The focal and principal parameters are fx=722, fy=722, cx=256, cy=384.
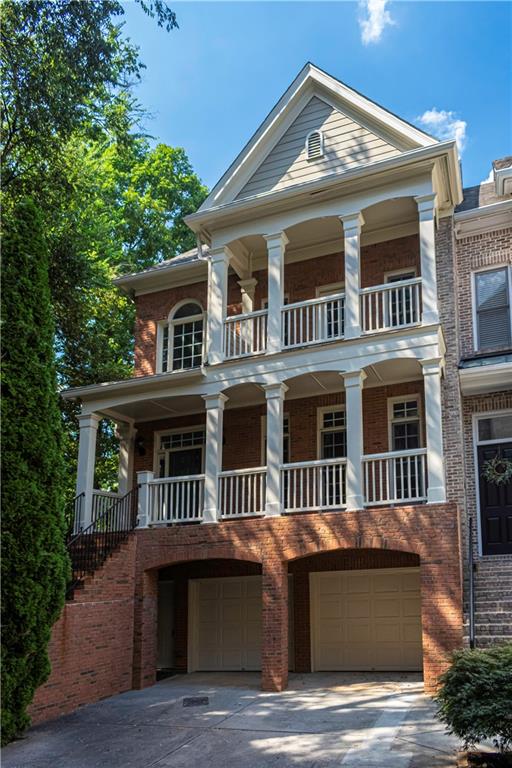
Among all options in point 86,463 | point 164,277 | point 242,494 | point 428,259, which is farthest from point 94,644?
point 164,277

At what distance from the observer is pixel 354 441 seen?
1237 centimetres

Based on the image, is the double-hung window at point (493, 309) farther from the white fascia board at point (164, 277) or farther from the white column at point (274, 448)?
the white fascia board at point (164, 277)

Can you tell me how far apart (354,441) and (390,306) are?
2528 millimetres

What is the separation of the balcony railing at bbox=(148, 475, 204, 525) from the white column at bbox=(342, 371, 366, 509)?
3035 mm

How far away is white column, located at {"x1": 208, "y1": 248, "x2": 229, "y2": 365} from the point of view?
1434 cm

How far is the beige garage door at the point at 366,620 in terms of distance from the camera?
13.5 m

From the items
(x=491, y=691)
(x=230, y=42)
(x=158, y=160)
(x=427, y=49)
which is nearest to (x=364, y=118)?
(x=427, y=49)

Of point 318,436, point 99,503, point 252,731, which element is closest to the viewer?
point 252,731

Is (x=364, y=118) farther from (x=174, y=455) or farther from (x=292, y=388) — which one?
(x=174, y=455)

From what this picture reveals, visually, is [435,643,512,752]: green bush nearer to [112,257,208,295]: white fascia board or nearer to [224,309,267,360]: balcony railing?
[224,309,267,360]: balcony railing

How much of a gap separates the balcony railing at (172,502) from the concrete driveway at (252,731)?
10.4 ft

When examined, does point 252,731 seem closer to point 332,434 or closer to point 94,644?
point 94,644

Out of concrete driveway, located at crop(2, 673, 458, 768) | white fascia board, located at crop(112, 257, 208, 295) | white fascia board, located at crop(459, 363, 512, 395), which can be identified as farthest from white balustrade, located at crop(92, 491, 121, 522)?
white fascia board, located at crop(459, 363, 512, 395)

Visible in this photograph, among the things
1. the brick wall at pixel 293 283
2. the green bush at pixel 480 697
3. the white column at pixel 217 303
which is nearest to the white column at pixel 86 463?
the brick wall at pixel 293 283
